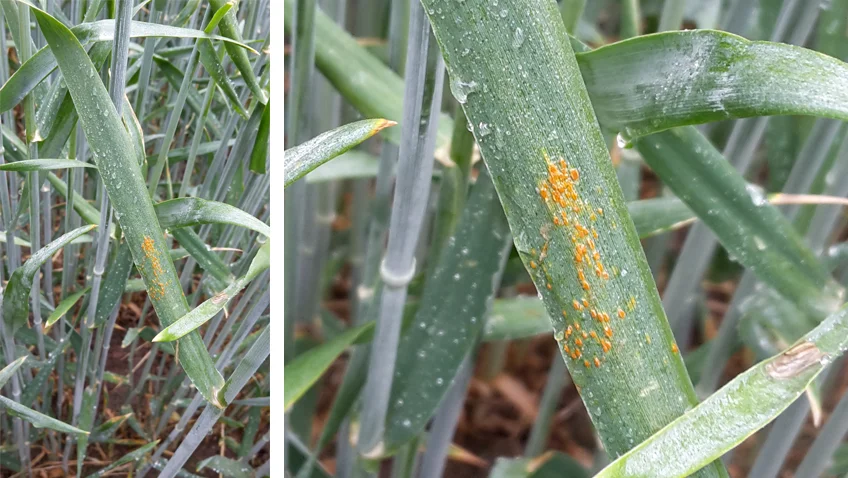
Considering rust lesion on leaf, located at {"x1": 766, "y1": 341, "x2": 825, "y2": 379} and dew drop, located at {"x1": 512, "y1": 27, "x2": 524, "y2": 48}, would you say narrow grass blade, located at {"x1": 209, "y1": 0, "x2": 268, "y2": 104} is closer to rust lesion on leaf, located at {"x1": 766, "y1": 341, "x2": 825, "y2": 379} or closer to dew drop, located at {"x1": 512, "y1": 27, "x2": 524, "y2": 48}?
dew drop, located at {"x1": 512, "y1": 27, "x2": 524, "y2": 48}

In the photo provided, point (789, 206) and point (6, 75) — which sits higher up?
point (789, 206)

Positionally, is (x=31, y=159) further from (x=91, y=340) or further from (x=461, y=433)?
(x=461, y=433)

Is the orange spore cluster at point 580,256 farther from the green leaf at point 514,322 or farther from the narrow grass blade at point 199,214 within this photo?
the green leaf at point 514,322

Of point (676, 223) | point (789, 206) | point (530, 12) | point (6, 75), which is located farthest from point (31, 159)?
point (789, 206)

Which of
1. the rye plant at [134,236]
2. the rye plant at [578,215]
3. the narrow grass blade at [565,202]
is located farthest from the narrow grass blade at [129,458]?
the narrow grass blade at [565,202]

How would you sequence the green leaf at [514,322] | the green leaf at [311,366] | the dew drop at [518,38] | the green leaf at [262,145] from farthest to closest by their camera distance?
1. the green leaf at [514,322]
2. the green leaf at [311,366]
3. the green leaf at [262,145]
4. the dew drop at [518,38]

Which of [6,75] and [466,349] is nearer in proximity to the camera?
[6,75]
